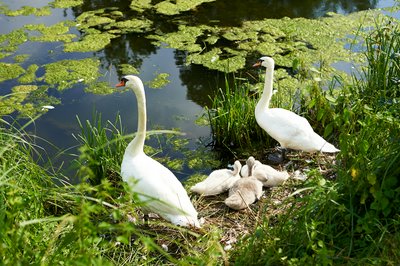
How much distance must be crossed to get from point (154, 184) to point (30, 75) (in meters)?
3.54

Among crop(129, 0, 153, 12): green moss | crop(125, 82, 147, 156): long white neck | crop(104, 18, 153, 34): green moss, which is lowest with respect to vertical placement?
crop(104, 18, 153, 34): green moss

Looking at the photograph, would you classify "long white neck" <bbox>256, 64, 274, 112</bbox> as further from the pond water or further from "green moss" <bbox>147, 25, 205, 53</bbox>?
"green moss" <bbox>147, 25, 205, 53</bbox>

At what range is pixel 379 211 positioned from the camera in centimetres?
268

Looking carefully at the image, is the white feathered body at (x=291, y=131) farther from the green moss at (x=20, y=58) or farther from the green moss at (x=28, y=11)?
the green moss at (x=28, y=11)

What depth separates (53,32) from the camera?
752 centimetres

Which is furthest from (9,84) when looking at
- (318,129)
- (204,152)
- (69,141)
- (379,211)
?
(379,211)

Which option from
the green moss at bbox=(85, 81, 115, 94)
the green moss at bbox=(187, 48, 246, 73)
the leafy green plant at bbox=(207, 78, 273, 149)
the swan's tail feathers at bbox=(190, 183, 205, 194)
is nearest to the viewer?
the swan's tail feathers at bbox=(190, 183, 205, 194)

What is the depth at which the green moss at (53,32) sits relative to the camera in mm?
7312

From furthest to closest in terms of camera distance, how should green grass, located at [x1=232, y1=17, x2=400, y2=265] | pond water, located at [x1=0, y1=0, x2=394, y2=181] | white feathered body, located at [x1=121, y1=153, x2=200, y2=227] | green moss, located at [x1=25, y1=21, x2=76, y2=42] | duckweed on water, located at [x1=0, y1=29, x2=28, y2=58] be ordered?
green moss, located at [x1=25, y1=21, x2=76, y2=42] < duckweed on water, located at [x1=0, y1=29, x2=28, y2=58] < pond water, located at [x1=0, y1=0, x2=394, y2=181] < white feathered body, located at [x1=121, y1=153, x2=200, y2=227] < green grass, located at [x1=232, y1=17, x2=400, y2=265]

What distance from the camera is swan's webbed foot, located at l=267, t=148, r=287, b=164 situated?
183 inches

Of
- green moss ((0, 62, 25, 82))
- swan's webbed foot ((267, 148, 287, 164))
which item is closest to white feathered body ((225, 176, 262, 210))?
swan's webbed foot ((267, 148, 287, 164))

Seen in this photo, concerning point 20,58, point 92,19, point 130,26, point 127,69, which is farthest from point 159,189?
point 92,19

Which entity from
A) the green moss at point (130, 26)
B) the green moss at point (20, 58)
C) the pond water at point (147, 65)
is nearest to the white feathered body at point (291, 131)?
the pond water at point (147, 65)

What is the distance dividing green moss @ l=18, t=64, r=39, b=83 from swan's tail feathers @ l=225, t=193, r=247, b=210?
359 centimetres
